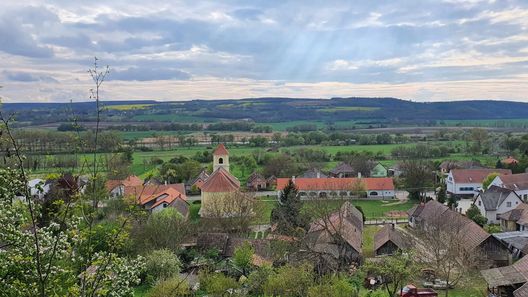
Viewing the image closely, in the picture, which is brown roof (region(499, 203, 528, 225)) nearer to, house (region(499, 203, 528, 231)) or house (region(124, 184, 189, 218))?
house (region(499, 203, 528, 231))

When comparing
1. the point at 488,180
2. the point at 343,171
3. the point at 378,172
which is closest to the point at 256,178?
the point at 343,171

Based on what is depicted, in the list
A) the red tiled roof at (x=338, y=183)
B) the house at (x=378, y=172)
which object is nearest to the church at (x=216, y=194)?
the red tiled roof at (x=338, y=183)

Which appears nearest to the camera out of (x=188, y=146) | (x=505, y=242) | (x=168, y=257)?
(x=168, y=257)

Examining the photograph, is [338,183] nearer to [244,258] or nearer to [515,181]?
[515,181]

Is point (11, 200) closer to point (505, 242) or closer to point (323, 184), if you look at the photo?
point (505, 242)

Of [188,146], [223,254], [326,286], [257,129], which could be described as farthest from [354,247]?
[257,129]
